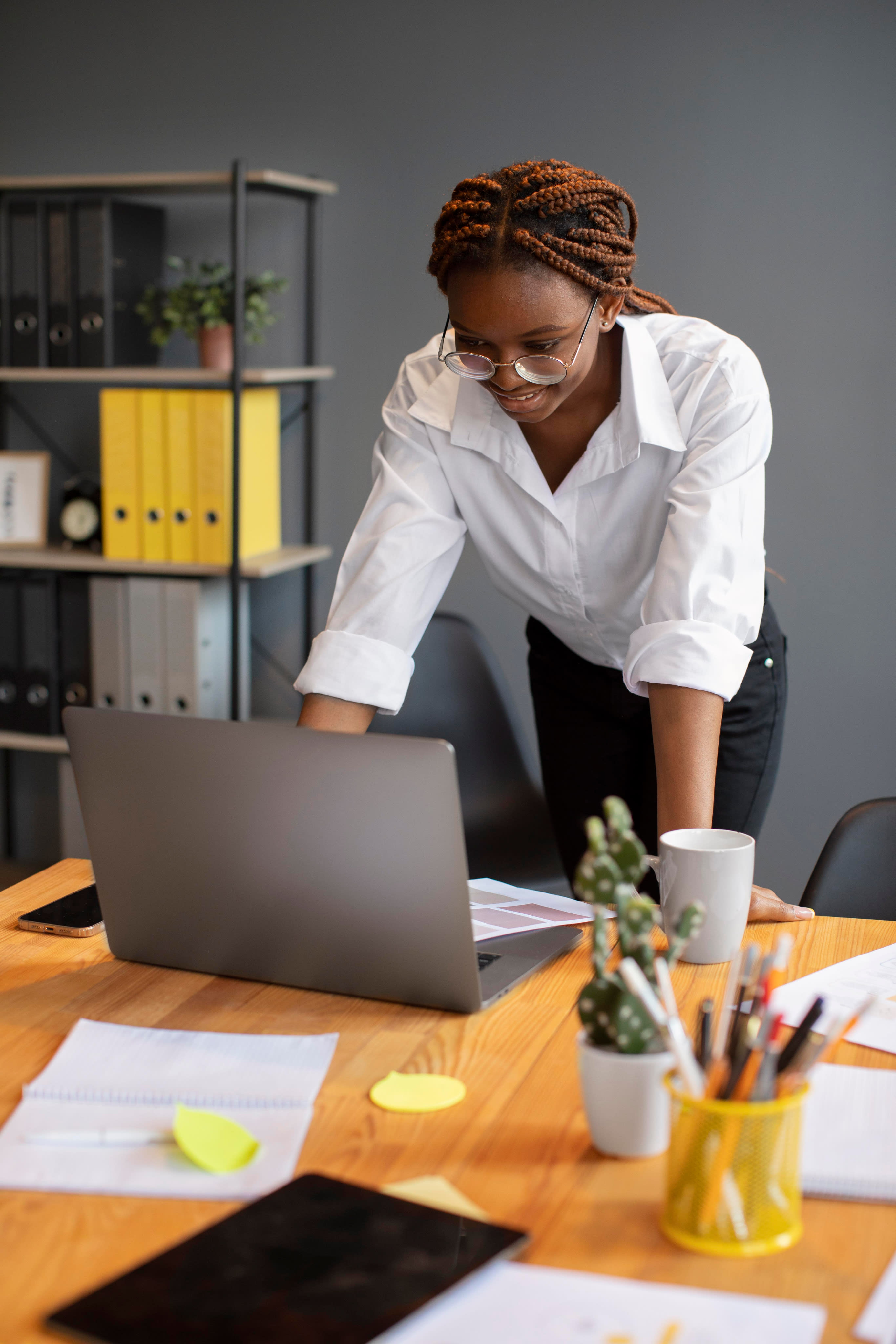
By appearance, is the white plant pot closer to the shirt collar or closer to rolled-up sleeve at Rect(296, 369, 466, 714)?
rolled-up sleeve at Rect(296, 369, 466, 714)

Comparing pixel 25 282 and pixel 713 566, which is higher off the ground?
pixel 25 282

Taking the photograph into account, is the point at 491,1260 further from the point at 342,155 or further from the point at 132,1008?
the point at 342,155

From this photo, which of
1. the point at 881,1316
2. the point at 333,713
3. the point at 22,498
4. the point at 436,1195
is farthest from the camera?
the point at 22,498

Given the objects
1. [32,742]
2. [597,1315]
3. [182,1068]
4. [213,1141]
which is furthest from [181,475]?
[597,1315]

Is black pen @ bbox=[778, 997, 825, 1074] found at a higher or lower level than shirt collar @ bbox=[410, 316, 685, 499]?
lower

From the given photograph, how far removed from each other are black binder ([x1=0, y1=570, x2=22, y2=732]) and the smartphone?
173 cm

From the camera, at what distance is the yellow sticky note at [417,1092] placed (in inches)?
34.9

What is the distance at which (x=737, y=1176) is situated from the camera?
71 cm

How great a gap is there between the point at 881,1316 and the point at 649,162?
2.47 meters

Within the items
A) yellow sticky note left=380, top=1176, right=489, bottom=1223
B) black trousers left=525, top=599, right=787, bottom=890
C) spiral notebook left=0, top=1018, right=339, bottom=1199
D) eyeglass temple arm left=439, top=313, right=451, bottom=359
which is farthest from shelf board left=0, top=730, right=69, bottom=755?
yellow sticky note left=380, top=1176, right=489, bottom=1223

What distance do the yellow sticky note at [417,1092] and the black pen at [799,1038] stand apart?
0.80 feet

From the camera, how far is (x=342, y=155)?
9.36 ft

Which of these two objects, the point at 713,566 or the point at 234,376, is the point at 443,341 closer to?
the point at 713,566

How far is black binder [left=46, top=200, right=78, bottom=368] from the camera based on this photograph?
2.73 metres
